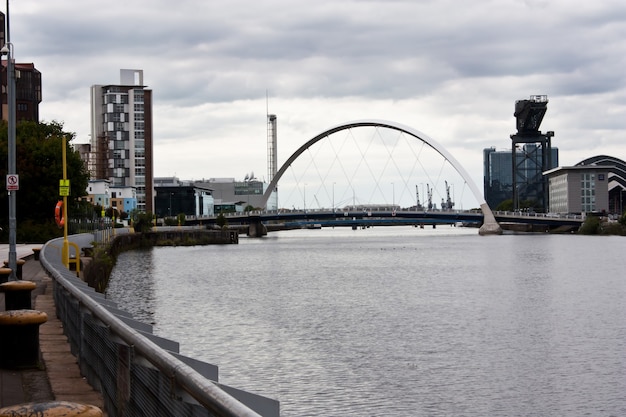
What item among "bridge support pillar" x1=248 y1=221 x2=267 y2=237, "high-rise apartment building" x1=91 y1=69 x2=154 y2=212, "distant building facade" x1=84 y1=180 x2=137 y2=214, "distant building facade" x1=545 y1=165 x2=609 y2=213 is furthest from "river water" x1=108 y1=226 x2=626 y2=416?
"distant building facade" x1=545 y1=165 x2=609 y2=213

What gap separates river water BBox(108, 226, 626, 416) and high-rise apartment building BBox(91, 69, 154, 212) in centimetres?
11046

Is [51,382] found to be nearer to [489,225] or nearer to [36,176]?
[36,176]

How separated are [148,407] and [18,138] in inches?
2858

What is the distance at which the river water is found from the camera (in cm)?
2130

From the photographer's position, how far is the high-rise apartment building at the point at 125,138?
171250 millimetres

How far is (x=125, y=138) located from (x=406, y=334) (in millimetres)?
146652

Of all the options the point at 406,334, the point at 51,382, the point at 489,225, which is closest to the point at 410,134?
the point at 489,225

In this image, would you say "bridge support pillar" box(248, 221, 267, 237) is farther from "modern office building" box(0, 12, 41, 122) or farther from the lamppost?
the lamppost

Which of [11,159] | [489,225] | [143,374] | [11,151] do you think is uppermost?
[11,151]

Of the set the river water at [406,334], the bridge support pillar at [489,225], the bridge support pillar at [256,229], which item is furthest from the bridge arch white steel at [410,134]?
the river water at [406,334]

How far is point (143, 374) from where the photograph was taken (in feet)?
26.4

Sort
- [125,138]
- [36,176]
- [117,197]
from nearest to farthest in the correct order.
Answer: [36,176] < [117,197] < [125,138]

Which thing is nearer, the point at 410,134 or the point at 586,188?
the point at 410,134

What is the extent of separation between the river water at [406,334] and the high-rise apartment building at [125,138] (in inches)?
4349
